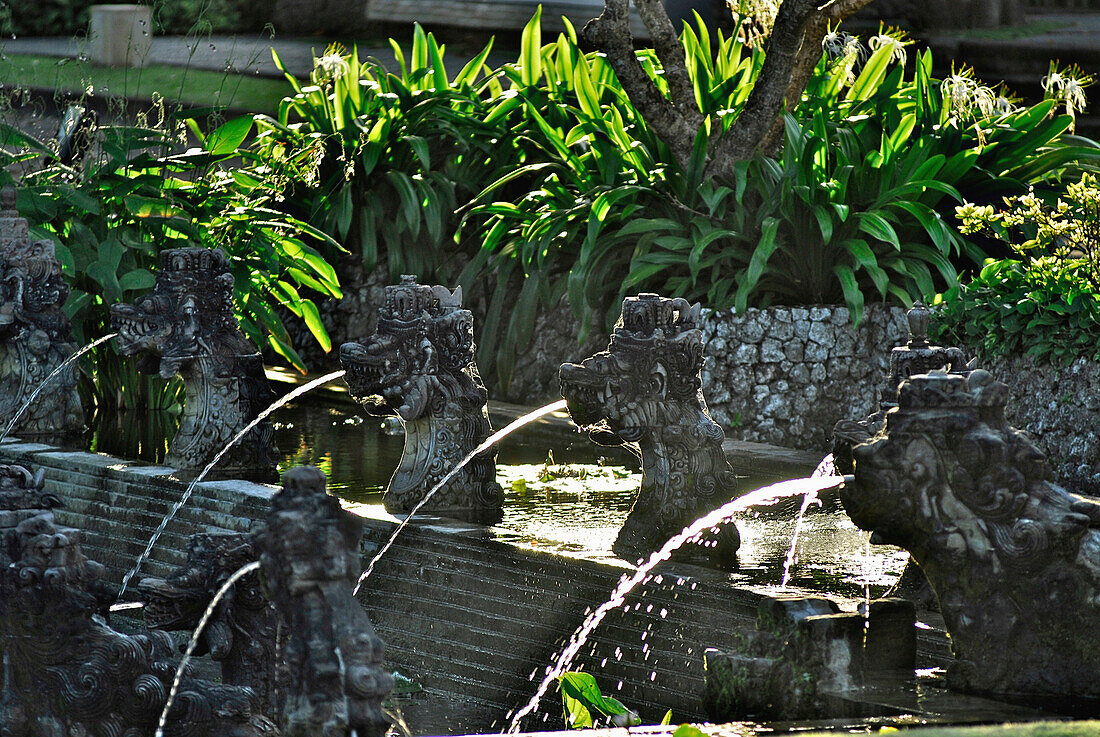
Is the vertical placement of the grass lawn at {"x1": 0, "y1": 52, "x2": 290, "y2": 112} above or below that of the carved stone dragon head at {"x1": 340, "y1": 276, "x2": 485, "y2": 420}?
above

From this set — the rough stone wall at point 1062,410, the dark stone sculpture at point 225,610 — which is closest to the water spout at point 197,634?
the dark stone sculpture at point 225,610

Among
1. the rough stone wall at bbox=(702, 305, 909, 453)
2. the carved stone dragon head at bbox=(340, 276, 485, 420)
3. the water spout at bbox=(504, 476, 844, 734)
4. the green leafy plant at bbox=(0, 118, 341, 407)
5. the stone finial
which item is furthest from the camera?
the rough stone wall at bbox=(702, 305, 909, 453)

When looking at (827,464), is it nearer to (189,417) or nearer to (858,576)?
(858,576)

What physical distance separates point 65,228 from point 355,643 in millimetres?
7412

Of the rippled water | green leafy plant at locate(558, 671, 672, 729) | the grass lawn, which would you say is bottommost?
green leafy plant at locate(558, 671, 672, 729)

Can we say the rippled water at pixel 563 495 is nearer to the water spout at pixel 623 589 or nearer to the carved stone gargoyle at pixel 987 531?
the water spout at pixel 623 589

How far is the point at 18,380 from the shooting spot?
847cm

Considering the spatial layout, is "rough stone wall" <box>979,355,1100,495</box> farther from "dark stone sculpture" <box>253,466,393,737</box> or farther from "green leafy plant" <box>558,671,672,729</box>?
"dark stone sculpture" <box>253,466,393,737</box>

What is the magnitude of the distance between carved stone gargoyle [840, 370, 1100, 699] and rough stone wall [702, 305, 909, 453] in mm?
5925

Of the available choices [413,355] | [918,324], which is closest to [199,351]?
[413,355]

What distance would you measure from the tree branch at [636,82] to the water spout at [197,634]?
781cm

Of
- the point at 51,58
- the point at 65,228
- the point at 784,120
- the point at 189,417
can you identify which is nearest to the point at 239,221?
the point at 65,228

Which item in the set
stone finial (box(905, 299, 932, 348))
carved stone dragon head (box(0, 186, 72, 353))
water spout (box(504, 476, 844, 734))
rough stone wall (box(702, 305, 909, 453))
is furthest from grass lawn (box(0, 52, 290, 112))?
stone finial (box(905, 299, 932, 348))

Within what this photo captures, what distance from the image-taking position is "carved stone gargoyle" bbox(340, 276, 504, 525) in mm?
6246
